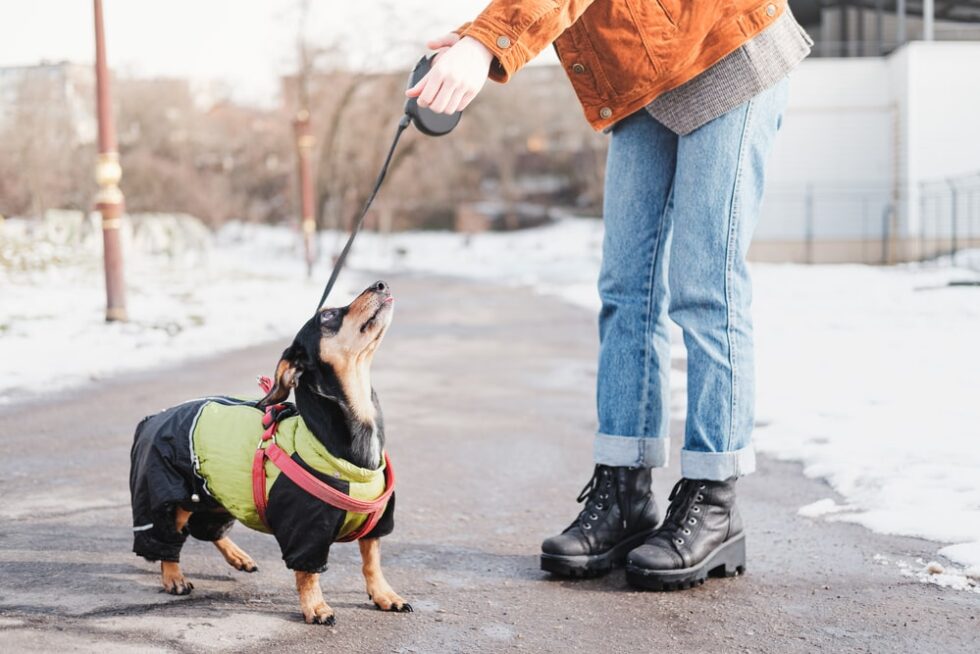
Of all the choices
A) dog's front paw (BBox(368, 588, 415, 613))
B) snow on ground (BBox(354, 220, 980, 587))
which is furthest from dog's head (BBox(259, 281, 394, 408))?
snow on ground (BBox(354, 220, 980, 587))

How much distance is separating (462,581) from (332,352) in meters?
0.76

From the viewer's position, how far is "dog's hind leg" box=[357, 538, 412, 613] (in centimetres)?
250

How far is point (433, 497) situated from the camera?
374 cm

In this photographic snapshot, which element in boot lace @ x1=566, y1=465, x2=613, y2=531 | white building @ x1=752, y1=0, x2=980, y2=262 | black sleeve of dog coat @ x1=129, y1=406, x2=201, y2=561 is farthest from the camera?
white building @ x1=752, y1=0, x2=980, y2=262

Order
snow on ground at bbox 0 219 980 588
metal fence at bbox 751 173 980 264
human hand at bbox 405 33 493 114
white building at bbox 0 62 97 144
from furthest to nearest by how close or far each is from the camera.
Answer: metal fence at bbox 751 173 980 264
white building at bbox 0 62 97 144
snow on ground at bbox 0 219 980 588
human hand at bbox 405 33 493 114

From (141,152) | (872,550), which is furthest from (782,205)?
(872,550)

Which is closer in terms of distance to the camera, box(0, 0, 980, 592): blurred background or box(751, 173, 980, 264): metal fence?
box(0, 0, 980, 592): blurred background

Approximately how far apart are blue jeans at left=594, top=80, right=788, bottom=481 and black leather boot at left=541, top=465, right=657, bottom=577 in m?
0.06

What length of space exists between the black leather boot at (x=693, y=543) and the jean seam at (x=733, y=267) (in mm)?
145

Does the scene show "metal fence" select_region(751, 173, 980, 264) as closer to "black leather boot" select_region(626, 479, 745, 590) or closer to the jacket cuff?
"black leather boot" select_region(626, 479, 745, 590)

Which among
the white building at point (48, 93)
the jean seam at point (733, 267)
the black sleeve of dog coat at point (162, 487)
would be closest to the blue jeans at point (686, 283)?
the jean seam at point (733, 267)

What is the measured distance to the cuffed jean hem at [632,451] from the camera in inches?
→ 113

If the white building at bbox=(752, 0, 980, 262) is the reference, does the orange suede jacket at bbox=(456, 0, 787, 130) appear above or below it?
below

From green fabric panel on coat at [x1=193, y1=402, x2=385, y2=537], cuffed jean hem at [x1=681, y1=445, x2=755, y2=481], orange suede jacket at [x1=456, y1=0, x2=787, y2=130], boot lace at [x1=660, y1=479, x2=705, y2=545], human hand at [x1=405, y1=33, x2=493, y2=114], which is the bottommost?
boot lace at [x1=660, y1=479, x2=705, y2=545]
